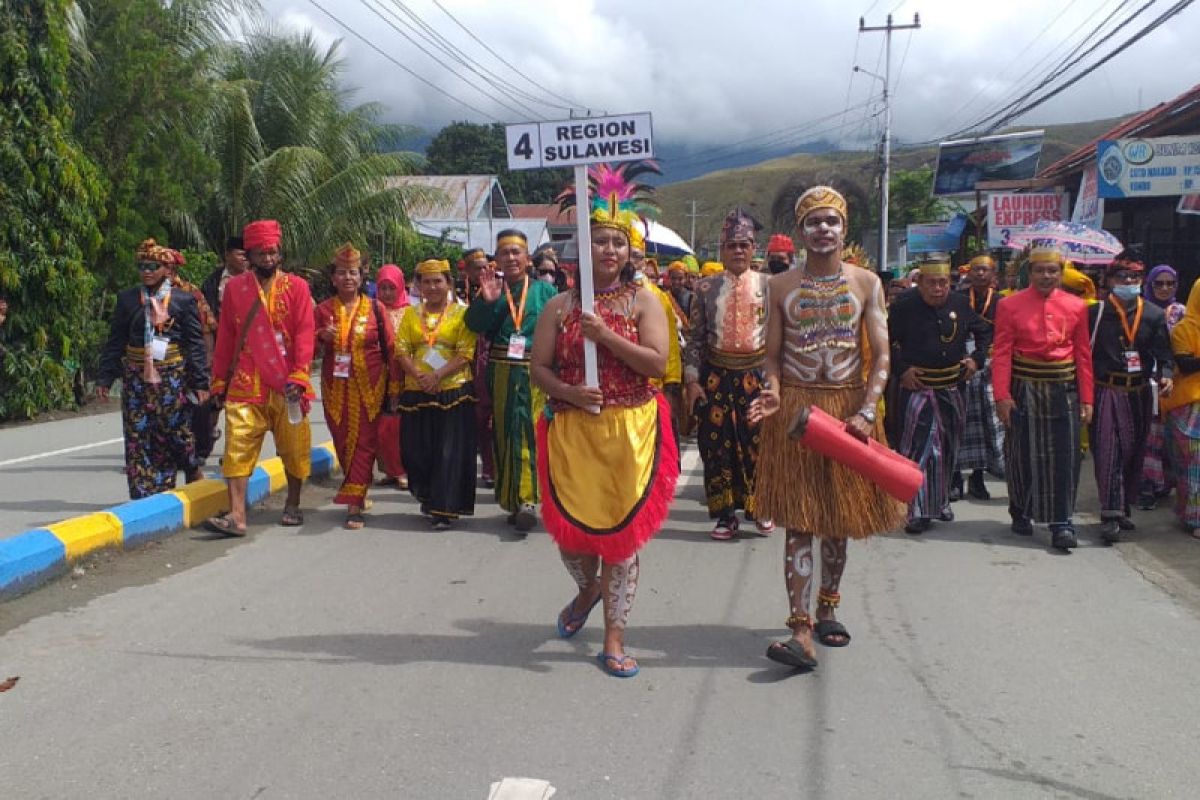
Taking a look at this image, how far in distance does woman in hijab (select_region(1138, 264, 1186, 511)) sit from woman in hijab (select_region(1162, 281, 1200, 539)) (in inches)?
33.5

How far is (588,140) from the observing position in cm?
495

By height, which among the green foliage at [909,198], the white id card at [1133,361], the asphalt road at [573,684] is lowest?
the asphalt road at [573,684]

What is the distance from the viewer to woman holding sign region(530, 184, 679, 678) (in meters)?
4.76

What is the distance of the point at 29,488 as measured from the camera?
930 cm

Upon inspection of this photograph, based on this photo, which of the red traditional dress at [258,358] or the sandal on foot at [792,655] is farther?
the red traditional dress at [258,358]

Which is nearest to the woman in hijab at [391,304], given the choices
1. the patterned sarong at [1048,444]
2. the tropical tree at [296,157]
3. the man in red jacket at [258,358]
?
the man in red jacket at [258,358]

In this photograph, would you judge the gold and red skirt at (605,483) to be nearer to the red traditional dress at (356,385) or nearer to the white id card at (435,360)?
the white id card at (435,360)

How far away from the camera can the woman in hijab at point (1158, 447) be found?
8.63 m

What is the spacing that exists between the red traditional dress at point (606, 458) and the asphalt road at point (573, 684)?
1.96ft

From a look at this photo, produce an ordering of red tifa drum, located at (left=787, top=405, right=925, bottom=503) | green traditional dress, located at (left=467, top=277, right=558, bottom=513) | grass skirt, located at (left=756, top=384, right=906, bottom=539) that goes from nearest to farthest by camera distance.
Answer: red tifa drum, located at (left=787, top=405, right=925, bottom=503)
grass skirt, located at (left=756, top=384, right=906, bottom=539)
green traditional dress, located at (left=467, top=277, right=558, bottom=513)

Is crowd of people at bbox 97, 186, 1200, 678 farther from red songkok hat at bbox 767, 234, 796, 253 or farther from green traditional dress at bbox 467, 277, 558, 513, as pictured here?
red songkok hat at bbox 767, 234, 796, 253

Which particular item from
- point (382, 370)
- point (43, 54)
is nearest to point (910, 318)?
point (382, 370)

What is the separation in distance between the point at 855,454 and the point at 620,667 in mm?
1305

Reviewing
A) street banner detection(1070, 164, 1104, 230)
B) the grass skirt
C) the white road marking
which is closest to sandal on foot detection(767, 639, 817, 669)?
the grass skirt
